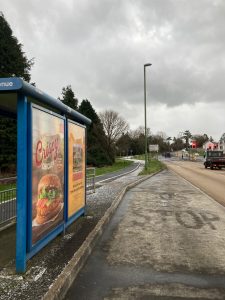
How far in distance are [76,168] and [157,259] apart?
3.00 m

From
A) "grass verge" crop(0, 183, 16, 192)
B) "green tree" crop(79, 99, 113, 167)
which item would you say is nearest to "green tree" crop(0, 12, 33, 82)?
"green tree" crop(79, 99, 113, 167)

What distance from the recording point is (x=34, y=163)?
5.60 m

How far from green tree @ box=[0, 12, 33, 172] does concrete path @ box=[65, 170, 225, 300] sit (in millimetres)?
19419

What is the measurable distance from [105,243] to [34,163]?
2.70m

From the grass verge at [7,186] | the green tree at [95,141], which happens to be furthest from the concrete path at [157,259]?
the green tree at [95,141]

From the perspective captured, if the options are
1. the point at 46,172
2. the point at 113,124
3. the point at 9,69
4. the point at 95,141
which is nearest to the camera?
the point at 46,172

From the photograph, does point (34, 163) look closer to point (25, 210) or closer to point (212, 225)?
point (25, 210)

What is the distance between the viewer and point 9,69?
3095cm

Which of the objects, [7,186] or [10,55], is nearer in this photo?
[7,186]

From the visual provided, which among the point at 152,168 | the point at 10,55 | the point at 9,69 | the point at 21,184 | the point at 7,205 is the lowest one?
the point at 152,168

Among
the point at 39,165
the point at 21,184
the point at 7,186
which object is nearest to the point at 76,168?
the point at 7,186

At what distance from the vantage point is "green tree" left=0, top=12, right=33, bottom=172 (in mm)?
28781

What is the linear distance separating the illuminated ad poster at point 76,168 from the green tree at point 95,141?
4292 cm

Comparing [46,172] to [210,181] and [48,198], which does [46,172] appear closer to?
[48,198]
